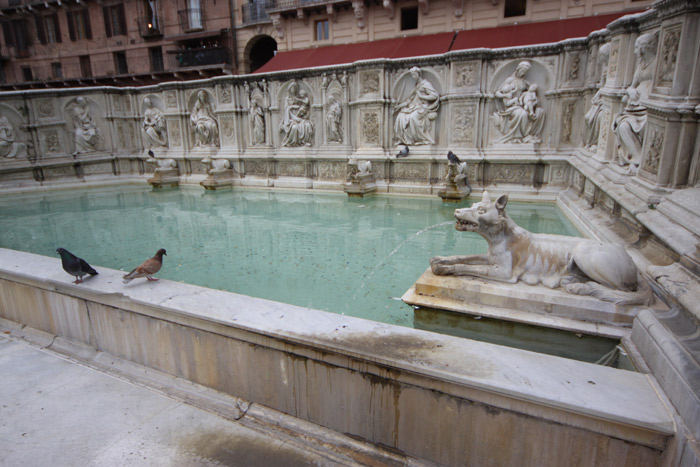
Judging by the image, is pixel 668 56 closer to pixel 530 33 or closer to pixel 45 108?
pixel 530 33

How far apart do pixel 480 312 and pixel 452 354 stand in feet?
4.20

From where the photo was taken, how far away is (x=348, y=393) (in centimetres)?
212

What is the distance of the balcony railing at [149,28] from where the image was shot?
22.9 meters

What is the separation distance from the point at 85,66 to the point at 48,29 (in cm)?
317

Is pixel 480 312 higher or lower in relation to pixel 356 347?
lower

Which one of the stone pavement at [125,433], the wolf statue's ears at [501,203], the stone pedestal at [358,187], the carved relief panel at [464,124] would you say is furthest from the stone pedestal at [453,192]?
the stone pavement at [125,433]

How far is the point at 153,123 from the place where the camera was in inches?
490

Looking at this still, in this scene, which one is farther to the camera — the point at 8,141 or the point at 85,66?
the point at 85,66

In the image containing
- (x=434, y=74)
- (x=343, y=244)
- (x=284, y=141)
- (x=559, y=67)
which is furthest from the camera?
(x=284, y=141)

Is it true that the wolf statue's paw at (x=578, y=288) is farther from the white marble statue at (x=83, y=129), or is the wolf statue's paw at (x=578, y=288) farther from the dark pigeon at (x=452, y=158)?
the white marble statue at (x=83, y=129)

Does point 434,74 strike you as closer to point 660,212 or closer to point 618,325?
point 660,212

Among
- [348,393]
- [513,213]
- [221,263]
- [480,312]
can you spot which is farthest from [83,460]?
[513,213]

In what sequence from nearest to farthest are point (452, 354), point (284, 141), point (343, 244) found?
point (452, 354) → point (343, 244) → point (284, 141)

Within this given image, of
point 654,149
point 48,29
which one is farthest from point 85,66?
point 654,149
